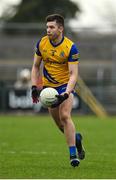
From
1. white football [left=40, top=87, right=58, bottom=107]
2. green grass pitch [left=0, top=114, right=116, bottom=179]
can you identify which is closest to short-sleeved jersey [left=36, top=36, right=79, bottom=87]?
white football [left=40, top=87, right=58, bottom=107]

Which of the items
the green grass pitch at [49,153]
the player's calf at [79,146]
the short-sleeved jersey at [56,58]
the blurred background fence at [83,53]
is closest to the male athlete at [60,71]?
the short-sleeved jersey at [56,58]

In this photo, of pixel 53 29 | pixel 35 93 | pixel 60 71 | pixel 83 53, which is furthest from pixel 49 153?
pixel 83 53

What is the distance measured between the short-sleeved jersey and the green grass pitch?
1.30m

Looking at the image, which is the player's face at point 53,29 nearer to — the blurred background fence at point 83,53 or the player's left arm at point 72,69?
the player's left arm at point 72,69

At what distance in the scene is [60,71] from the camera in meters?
10.9

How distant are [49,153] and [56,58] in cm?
299

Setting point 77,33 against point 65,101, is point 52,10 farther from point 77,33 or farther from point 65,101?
point 65,101

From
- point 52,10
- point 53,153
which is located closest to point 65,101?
point 53,153

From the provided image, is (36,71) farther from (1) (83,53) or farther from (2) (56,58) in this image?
(1) (83,53)

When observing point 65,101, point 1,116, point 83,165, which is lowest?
point 1,116

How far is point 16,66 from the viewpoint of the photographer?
3447cm

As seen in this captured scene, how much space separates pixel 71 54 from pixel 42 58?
0.54 m

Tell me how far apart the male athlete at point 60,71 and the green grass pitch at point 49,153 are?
0.51 metres

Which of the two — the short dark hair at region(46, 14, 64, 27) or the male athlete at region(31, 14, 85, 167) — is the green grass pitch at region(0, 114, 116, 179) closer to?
the male athlete at region(31, 14, 85, 167)
